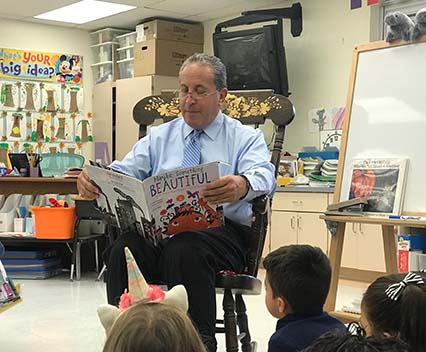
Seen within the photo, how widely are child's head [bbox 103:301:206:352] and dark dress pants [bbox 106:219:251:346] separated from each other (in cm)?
96

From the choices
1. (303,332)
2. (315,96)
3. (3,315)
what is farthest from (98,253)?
(303,332)

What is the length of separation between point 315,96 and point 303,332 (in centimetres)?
419

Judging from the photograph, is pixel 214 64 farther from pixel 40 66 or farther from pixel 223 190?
pixel 40 66

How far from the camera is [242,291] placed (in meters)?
2.08

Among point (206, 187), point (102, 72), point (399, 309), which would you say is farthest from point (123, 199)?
point (102, 72)

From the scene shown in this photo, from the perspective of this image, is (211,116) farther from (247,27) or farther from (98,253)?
(247,27)

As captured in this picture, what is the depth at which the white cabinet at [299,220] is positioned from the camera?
5016 millimetres

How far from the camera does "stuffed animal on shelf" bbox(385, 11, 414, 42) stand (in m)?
2.81

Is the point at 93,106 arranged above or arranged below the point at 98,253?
above

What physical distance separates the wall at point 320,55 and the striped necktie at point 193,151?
3.32m

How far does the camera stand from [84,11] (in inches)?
252

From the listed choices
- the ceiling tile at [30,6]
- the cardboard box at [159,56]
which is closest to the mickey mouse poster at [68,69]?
the ceiling tile at [30,6]

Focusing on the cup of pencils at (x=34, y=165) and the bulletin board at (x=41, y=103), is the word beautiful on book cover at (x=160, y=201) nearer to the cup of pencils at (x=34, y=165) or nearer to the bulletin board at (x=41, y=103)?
the cup of pencils at (x=34, y=165)

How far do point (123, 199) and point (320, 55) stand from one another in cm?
400
